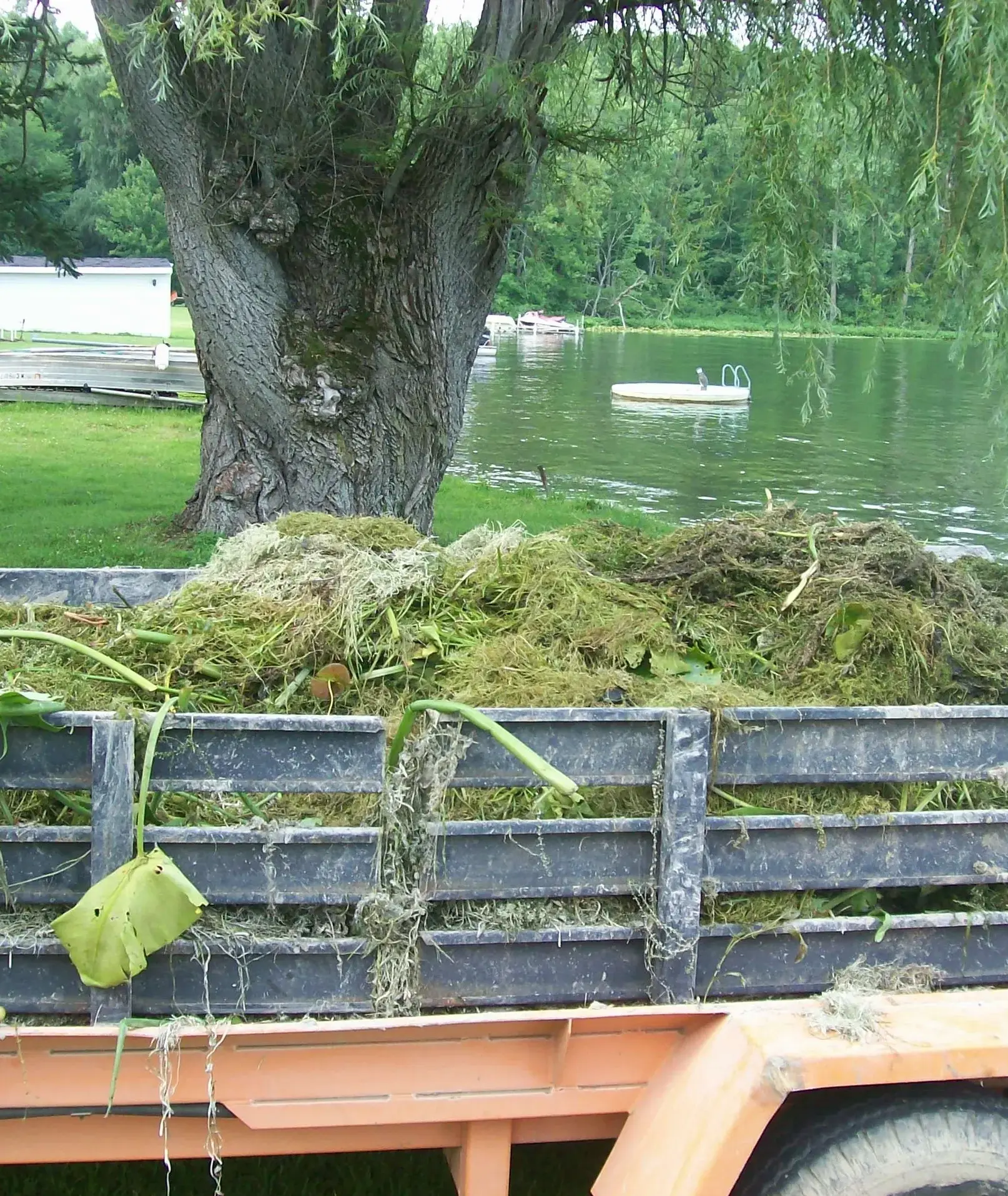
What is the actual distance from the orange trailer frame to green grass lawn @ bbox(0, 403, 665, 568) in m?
5.50

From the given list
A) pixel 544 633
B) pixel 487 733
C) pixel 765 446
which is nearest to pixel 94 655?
pixel 487 733

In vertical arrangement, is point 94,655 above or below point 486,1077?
above

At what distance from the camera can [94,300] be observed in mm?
38812

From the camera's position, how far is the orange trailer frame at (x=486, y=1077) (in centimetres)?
222

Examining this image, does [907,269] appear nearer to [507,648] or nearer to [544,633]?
[544,633]

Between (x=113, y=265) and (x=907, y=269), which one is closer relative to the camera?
(x=907, y=269)

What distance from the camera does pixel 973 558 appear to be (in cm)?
395

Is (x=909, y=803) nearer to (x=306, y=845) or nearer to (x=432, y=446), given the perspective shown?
(x=306, y=845)

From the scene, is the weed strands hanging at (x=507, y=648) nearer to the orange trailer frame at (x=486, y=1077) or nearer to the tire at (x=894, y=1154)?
the orange trailer frame at (x=486, y=1077)

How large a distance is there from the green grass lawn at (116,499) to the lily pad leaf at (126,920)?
562 cm

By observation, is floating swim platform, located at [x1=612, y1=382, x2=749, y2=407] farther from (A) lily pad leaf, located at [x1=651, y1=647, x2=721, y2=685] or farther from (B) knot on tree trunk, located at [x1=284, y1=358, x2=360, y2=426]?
(A) lily pad leaf, located at [x1=651, y1=647, x2=721, y2=685]

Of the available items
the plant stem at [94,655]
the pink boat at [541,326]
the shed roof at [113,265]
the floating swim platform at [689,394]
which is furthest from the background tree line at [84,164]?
the pink boat at [541,326]

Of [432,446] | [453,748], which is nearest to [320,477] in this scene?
[432,446]

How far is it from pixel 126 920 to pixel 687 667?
5.22 ft
